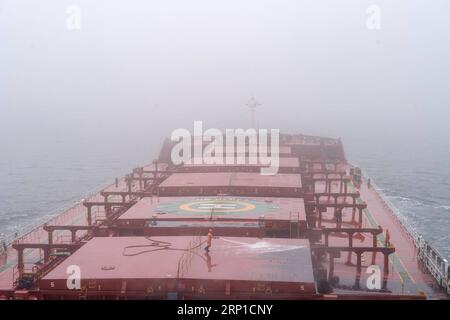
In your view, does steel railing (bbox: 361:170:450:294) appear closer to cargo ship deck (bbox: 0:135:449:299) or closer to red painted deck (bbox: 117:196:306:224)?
cargo ship deck (bbox: 0:135:449:299)

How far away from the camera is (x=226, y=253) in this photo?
72.1 feet

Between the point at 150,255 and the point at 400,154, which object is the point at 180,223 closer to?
the point at 150,255

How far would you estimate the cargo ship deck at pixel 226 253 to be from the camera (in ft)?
61.5

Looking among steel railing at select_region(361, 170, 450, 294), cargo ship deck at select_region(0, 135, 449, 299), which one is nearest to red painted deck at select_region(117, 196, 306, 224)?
cargo ship deck at select_region(0, 135, 449, 299)

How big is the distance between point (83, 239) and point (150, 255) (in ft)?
22.8

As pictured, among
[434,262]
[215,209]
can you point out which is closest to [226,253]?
[215,209]

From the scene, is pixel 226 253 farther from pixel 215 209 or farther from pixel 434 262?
pixel 434 262

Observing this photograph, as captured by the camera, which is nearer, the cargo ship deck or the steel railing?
Answer: the cargo ship deck

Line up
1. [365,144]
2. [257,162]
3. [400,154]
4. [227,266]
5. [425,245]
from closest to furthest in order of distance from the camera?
[227,266] < [425,245] < [257,162] < [400,154] < [365,144]

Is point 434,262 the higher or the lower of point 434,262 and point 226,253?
the lower

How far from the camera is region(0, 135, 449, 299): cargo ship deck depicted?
18734mm

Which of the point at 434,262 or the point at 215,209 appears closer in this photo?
the point at 434,262

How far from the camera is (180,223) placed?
89.1 ft
